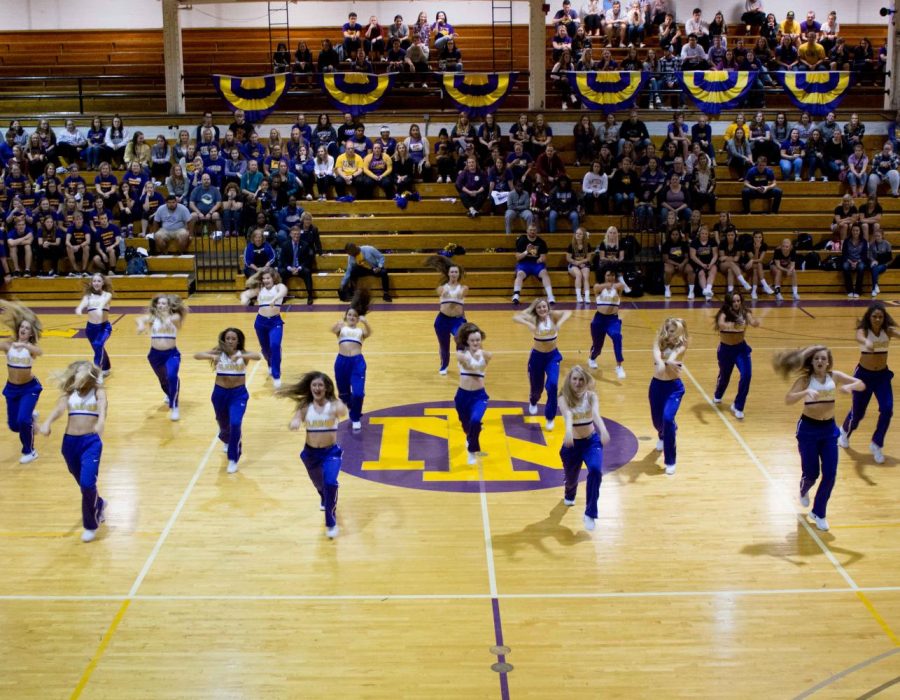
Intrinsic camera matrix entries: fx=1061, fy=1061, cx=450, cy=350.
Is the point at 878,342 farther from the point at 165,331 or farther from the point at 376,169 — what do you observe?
the point at 376,169

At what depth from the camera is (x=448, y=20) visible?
96.3 ft

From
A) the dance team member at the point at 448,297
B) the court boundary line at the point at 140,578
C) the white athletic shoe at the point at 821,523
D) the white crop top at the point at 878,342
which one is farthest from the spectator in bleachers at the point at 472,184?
the white athletic shoe at the point at 821,523

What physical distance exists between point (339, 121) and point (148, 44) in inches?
282

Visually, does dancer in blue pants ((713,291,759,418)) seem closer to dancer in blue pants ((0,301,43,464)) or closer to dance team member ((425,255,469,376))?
dance team member ((425,255,469,376))

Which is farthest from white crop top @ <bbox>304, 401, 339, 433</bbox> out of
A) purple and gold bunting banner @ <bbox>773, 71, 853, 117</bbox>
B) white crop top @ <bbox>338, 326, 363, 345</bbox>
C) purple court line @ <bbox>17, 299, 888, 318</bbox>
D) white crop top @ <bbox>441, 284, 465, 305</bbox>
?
purple and gold bunting banner @ <bbox>773, 71, 853, 117</bbox>

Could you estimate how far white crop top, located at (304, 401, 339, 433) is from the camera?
10.1 m

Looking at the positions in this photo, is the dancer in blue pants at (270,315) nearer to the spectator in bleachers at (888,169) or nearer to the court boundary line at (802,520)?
the court boundary line at (802,520)

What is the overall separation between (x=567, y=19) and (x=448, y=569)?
20.4 meters

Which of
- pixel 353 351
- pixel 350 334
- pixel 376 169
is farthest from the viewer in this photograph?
pixel 376 169

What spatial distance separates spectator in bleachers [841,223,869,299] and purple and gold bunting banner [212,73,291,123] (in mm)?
13188

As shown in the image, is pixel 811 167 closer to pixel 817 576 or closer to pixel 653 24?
pixel 653 24

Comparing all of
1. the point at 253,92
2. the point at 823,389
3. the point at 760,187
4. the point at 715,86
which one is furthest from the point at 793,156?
the point at 823,389

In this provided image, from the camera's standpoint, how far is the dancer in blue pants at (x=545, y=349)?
13195 millimetres

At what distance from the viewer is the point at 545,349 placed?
13.6 metres
